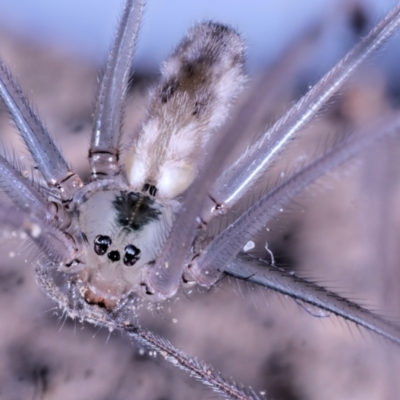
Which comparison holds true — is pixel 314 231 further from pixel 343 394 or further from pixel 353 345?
pixel 343 394

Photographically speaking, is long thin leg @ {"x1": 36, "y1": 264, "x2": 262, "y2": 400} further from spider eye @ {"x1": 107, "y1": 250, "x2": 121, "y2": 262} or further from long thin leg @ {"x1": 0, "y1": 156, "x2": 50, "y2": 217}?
long thin leg @ {"x1": 0, "y1": 156, "x2": 50, "y2": 217}

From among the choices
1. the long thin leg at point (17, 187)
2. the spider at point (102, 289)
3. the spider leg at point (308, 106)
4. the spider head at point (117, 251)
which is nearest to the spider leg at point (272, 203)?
the spider at point (102, 289)

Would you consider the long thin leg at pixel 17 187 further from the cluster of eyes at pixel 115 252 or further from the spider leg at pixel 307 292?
the spider leg at pixel 307 292

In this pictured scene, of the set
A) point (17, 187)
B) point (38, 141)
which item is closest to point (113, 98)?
point (38, 141)

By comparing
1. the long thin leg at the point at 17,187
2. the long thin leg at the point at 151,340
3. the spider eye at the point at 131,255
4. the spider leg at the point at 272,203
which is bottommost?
the long thin leg at the point at 151,340

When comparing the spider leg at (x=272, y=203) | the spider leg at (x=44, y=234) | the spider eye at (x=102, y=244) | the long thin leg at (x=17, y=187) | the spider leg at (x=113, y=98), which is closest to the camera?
the spider leg at (x=272, y=203)

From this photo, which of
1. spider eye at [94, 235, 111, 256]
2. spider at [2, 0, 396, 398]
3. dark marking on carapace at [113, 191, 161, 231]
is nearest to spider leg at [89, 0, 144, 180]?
spider at [2, 0, 396, 398]
